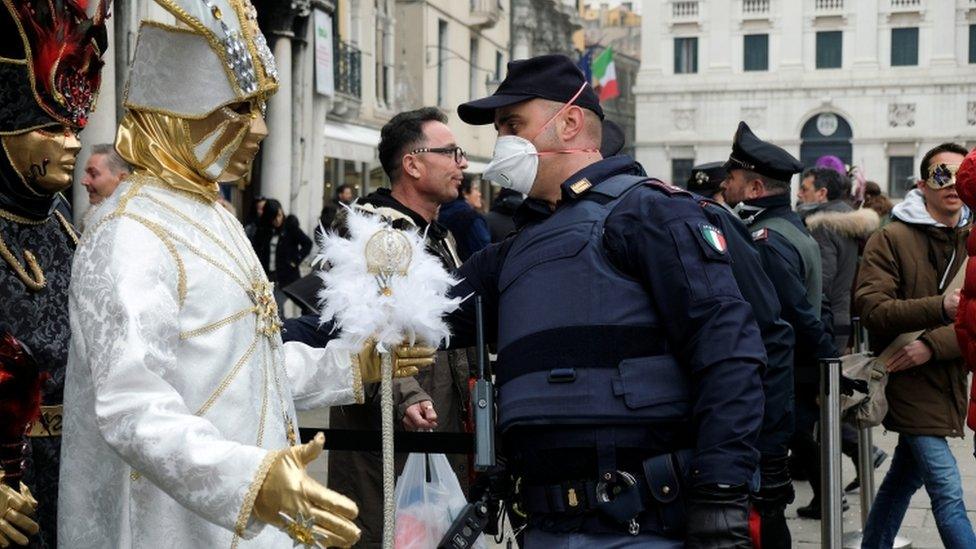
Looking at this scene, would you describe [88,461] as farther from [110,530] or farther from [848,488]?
[848,488]

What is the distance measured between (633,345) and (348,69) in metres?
24.4

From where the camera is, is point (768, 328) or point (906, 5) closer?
point (768, 328)

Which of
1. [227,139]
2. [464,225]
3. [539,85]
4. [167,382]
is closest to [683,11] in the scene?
[464,225]

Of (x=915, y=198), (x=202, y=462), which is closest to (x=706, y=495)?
(x=202, y=462)

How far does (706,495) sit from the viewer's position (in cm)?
332

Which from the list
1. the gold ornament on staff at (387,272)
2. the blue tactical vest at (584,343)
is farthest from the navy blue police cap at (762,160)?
the gold ornament on staff at (387,272)

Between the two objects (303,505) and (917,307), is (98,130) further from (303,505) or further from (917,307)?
(303,505)

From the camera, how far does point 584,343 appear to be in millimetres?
3529

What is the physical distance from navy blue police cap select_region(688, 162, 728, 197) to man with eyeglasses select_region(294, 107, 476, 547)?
3568mm

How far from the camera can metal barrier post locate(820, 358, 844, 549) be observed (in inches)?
223

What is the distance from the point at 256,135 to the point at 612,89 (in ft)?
148

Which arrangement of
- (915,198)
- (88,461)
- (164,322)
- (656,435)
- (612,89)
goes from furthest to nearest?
(612,89) → (915,198) → (656,435) → (88,461) → (164,322)

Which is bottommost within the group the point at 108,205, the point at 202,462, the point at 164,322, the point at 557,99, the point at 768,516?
the point at 768,516

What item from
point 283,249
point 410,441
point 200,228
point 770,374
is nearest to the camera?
point 200,228
